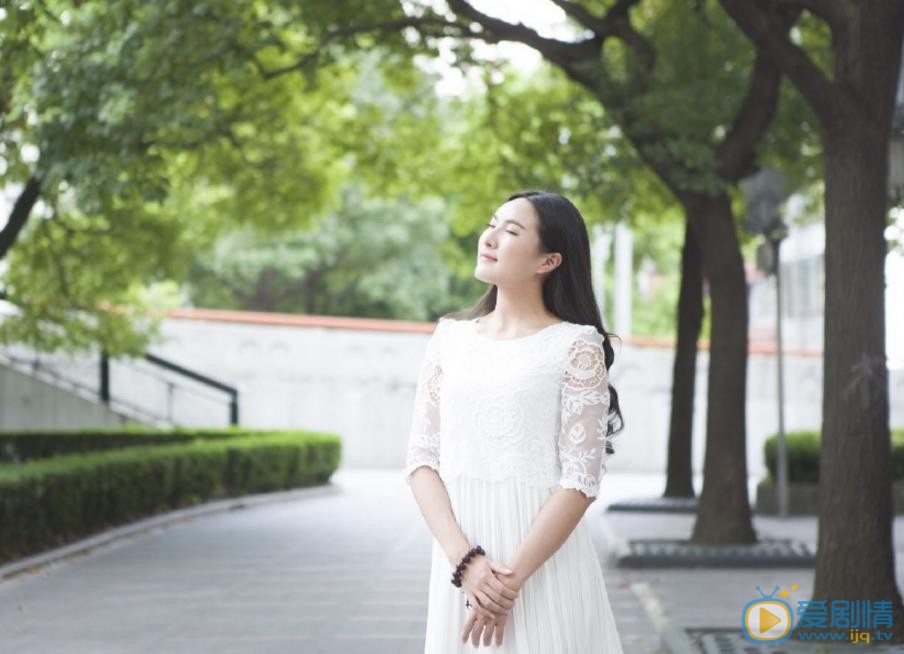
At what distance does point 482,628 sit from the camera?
3.80 metres

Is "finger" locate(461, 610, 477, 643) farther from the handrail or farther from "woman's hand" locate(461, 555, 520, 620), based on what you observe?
the handrail

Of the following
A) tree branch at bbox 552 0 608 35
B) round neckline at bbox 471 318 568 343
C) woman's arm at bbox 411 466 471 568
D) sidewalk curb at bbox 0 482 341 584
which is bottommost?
sidewalk curb at bbox 0 482 341 584

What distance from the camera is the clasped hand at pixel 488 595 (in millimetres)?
3756

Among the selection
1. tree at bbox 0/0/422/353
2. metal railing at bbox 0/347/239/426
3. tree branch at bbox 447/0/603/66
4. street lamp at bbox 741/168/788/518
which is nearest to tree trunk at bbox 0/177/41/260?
tree at bbox 0/0/422/353

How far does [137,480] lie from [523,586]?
42.5ft

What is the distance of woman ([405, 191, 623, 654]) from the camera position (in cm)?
382

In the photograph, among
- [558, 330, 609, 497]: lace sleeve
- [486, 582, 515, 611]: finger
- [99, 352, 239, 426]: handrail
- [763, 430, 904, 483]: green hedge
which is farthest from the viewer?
[99, 352, 239, 426]: handrail

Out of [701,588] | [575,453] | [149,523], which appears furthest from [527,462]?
[149,523]

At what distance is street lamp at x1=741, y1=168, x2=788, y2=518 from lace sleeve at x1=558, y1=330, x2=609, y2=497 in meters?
13.7

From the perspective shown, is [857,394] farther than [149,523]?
No

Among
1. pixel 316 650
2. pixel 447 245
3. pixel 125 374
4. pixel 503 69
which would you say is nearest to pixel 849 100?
pixel 316 650

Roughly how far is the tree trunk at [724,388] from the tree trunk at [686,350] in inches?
220

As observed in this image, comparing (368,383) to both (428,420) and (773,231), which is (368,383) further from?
(428,420)

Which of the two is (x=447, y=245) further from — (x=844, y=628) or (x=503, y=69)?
(x=844, y=628)
